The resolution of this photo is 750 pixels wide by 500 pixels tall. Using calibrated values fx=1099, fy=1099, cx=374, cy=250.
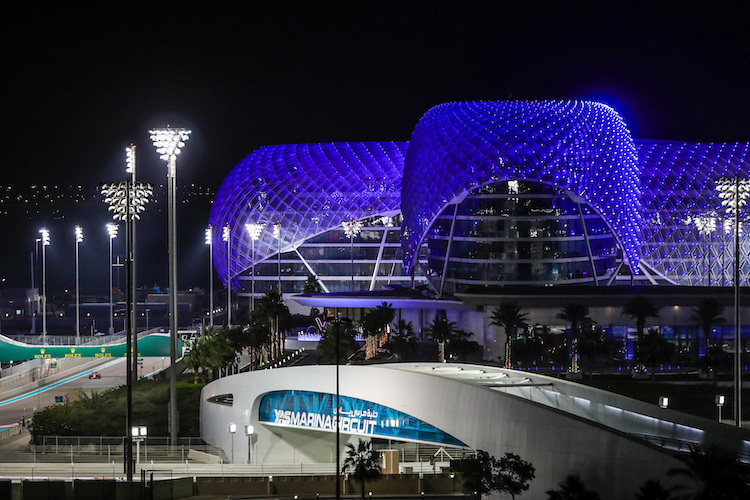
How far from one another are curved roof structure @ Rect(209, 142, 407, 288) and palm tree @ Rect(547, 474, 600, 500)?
8997cm

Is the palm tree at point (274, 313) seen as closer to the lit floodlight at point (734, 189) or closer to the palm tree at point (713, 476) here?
the lit floodlight at point (734, 189)

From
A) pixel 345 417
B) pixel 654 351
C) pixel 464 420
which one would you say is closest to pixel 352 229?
pixel 654 351

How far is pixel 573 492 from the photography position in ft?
106

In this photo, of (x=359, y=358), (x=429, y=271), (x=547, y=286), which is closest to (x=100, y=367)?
(x=359, y=358)

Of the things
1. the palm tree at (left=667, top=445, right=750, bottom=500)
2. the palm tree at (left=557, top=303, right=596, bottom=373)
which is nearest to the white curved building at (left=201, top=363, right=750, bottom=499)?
the palm tree at (left=667, top=445, right=750, bottom=500)

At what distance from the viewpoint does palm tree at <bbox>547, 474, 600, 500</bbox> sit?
104 feet

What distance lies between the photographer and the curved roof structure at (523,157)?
90.7 m

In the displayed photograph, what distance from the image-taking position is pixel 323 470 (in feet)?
147

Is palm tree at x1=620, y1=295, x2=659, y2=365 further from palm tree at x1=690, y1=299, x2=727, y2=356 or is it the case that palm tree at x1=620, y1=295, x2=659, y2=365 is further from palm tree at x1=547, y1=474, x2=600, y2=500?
palm tree at x1=547, y1=474, x2=600, y2=500

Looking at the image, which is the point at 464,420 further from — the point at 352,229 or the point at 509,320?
the point at 352,229

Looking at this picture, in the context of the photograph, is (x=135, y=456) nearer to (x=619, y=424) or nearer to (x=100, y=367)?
(x=619, y=424)

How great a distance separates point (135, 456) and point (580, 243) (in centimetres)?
5533

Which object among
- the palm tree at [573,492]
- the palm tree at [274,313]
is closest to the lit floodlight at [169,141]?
the palm tree at [573,492]

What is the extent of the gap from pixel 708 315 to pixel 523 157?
2148 cm
